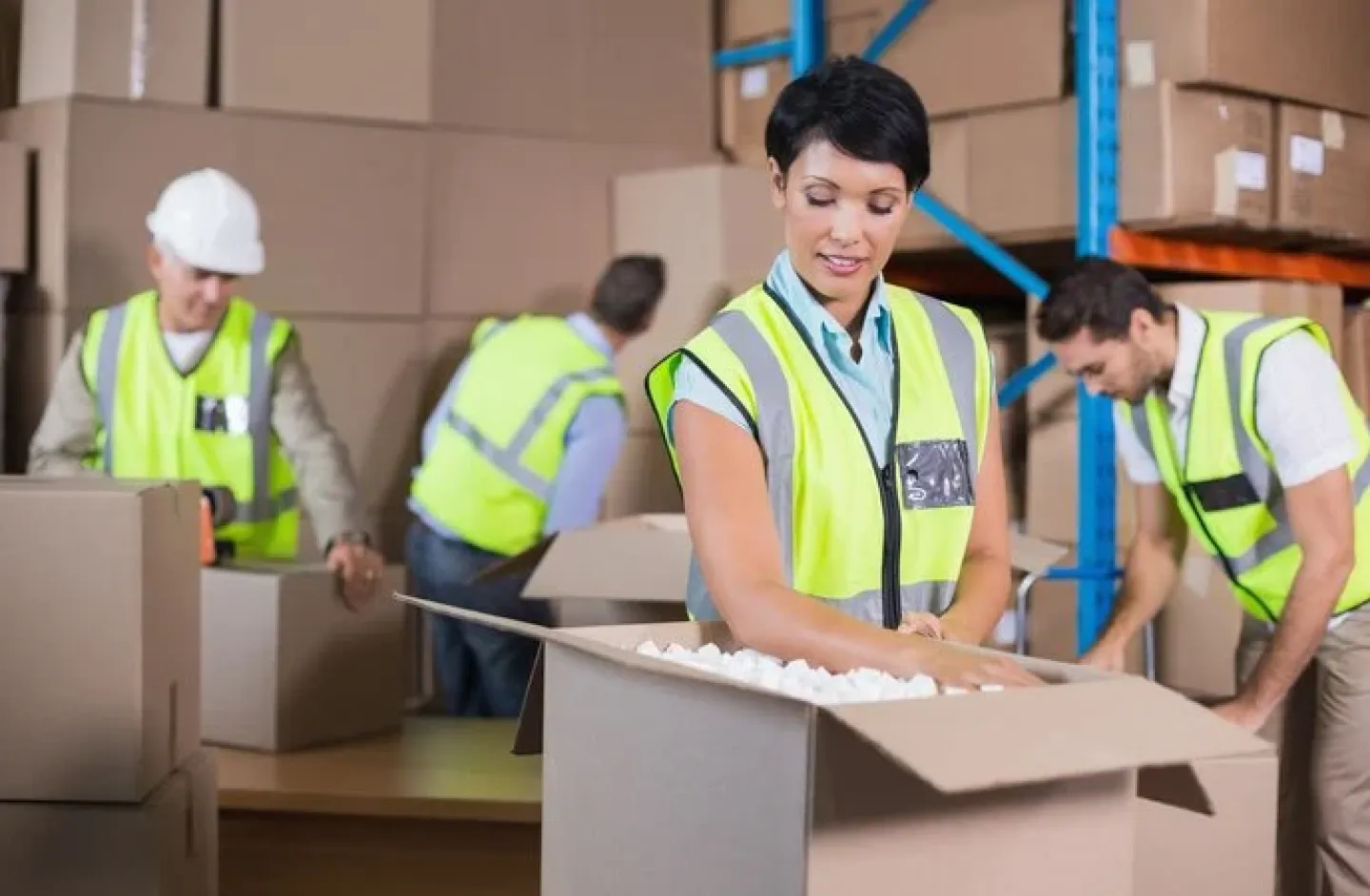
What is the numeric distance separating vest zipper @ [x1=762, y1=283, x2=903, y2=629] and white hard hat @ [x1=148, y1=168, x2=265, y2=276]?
179 cm

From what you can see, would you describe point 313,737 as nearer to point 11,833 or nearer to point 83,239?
point 11,833

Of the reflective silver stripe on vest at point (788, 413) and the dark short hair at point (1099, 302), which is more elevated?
the dark short hair at point (1099, 302)

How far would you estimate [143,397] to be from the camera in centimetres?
305

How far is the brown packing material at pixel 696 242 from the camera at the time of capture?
414cm

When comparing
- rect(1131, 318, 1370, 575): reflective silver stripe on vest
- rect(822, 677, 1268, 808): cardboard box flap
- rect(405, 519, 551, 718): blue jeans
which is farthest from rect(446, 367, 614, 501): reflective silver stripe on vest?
rect(822, 677, 1268, 808): cardboard box flap

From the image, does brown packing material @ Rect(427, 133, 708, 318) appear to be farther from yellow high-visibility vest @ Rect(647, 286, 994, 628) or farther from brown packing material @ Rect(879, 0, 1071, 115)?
yellow high-visibility vest @ Rect(647, 286, 994, 628)

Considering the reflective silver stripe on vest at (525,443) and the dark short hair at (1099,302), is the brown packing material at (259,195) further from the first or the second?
the dark short hair at (1099,302)

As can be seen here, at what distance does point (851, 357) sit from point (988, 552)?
0.77ft

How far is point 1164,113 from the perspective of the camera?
3469 millimetres

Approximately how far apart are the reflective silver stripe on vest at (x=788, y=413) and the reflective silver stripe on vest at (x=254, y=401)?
170cm

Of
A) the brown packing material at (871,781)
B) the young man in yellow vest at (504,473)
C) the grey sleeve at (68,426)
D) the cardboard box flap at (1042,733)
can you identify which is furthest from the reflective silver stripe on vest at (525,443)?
the cardboard box flap at (1042,733)

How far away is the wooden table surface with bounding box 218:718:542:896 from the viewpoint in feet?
7.92

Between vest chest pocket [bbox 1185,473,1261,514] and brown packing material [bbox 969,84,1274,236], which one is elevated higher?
brown packing material [bbox 969,84,1274,236]

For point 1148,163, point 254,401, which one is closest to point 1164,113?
point 1148,163
